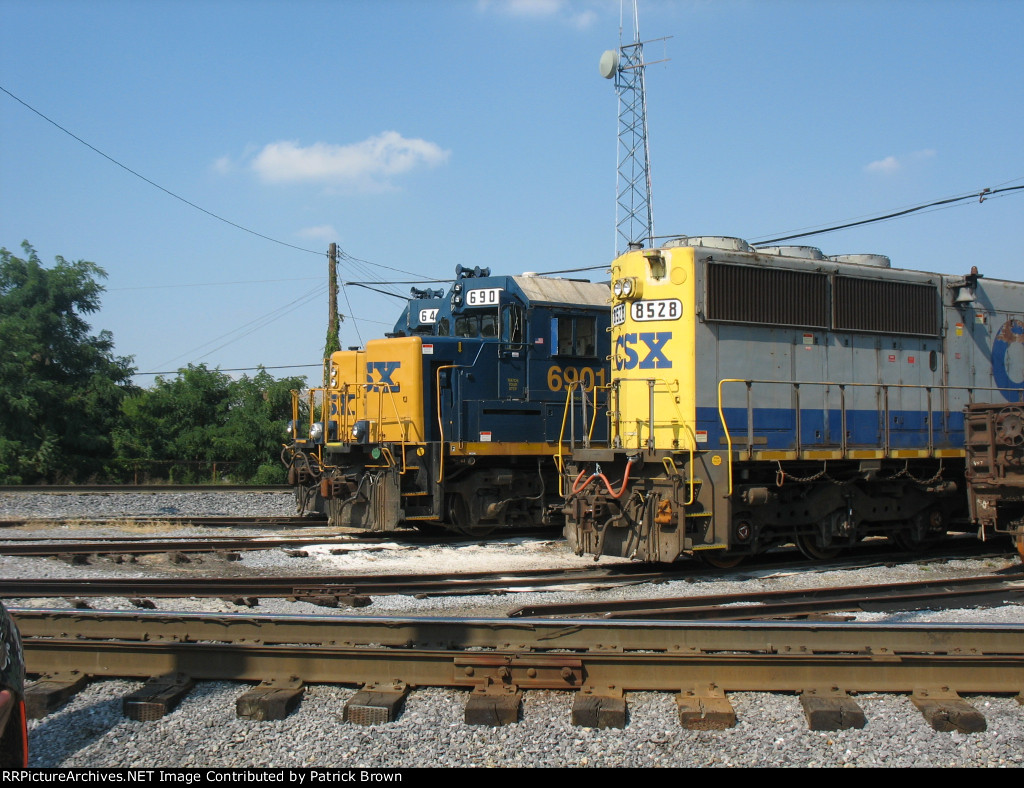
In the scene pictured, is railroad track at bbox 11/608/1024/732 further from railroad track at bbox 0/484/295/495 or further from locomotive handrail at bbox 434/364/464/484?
railroad track at bbox 0/484/295/495

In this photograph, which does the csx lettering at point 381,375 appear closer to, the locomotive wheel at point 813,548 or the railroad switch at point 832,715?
the locomotive wheel at point 813,548

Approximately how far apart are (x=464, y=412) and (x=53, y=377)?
655 inches

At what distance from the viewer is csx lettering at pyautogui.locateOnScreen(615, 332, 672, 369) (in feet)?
30.3

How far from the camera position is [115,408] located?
2319 cm

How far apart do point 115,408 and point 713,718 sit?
2254 cm

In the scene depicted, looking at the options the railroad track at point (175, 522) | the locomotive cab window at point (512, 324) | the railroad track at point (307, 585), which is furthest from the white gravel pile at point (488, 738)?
the railroad track at point (175, 522)

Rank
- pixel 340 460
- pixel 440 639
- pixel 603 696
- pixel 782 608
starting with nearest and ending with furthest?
1. pixel 603 696
2. pixel 440 639
3. pixel 782 608
4. pixel 340 460

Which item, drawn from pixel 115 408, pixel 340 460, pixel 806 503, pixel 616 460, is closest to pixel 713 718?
pixel 616 460

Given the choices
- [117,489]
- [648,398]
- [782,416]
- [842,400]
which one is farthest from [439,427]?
[117,489]

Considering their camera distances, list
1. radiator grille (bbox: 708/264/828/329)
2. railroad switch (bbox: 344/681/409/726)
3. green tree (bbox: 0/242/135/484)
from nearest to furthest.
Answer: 1. railroad switch (bbox: 344/681/409/726)
2. radiator grille (bbox: 708/264/828/329)
3. green tree (bbox: 0/242/135/484)

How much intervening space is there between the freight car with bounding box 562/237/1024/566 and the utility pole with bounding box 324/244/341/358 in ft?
50.6

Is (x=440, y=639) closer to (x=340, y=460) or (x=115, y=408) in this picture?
(x=340, y=460)

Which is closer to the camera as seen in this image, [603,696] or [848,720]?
[848,720]

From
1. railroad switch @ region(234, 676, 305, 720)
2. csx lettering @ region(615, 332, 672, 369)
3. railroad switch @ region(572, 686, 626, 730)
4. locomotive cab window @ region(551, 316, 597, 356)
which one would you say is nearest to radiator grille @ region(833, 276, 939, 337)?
csx lettering @ region(615, 332, 672, 369)
